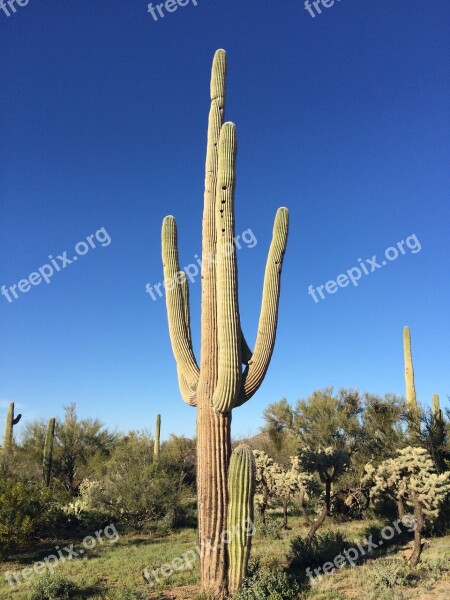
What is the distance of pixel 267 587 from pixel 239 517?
38.9 inches

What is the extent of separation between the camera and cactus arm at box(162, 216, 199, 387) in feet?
25.2

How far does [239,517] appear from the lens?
256 inches

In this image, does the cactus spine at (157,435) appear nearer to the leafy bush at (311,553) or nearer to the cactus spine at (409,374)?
the cactus spine at (409,374)

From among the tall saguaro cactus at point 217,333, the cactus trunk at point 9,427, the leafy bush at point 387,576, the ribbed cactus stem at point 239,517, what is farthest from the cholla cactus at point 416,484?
the cactus trunk at point 9,427

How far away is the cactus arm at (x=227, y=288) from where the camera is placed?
6762 millimetres

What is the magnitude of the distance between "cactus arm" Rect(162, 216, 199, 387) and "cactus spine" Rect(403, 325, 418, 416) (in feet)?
33.7

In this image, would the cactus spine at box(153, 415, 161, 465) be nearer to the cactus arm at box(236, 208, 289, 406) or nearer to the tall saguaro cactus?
the tall saguaro cactus

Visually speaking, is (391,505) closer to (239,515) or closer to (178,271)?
(239,515)

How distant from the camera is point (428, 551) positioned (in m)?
10.0

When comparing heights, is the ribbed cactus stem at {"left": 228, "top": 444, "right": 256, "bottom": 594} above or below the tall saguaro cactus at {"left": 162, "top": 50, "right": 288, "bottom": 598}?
below

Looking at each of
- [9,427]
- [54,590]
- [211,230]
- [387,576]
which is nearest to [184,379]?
[211,230]

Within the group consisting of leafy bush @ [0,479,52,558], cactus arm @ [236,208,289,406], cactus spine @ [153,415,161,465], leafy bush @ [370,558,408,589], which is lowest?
leafy bush @ [370,558,408,589]

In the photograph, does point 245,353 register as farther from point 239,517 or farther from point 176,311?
point 239,517

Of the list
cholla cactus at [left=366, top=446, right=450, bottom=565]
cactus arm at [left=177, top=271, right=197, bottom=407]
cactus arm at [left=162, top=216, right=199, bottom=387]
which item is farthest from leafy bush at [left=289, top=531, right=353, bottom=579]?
cactus arm at [left=162, top=216, right=199, bottom=387]
